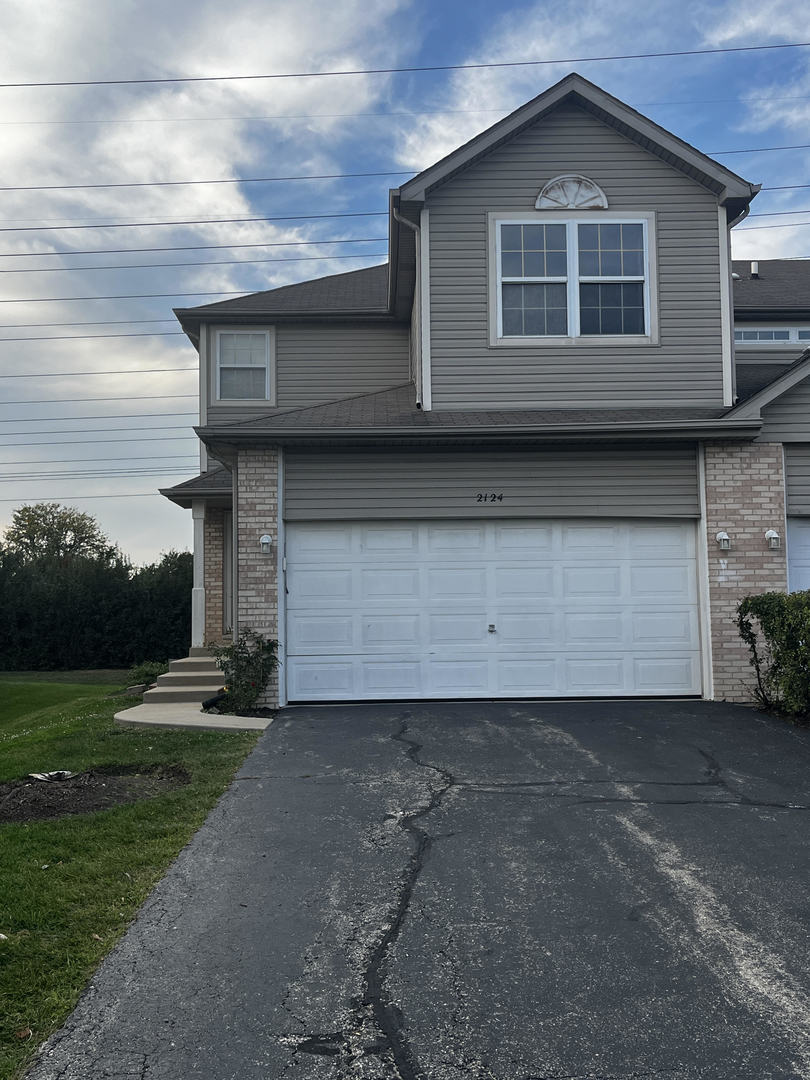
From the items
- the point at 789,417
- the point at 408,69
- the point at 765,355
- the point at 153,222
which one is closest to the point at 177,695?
the point at 789,417

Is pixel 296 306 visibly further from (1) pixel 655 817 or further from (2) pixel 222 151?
(1) pixel 655 817

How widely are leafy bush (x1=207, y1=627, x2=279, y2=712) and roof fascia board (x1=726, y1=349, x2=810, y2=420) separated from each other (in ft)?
20.5

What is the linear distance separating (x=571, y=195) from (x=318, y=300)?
5.67 metres

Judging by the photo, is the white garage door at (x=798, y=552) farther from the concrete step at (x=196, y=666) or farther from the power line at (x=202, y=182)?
the power line at (x=202, y=182)

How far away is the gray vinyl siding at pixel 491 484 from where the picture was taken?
10961 millimetres

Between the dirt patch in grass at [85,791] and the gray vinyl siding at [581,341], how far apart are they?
6029 mm

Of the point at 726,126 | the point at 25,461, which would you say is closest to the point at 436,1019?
the point at 726,126

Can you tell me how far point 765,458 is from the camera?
10883 mm

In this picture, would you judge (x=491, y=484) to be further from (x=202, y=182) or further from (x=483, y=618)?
(x=202, y=182)

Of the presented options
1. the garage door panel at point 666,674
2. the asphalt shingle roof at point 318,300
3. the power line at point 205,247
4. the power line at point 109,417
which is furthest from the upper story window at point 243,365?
the power line at point 109,417

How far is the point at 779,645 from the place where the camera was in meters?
9.50

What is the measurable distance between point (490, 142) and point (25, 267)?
60.2 ft

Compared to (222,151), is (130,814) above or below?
below

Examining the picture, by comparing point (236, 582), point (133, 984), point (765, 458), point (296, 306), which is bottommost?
point (133, 984)
